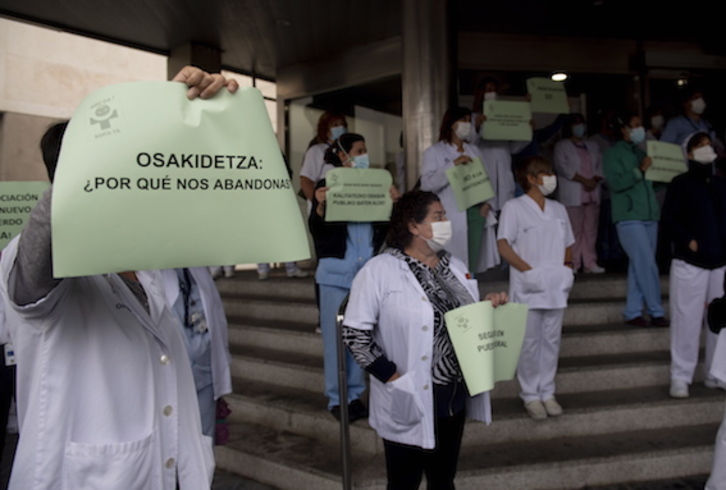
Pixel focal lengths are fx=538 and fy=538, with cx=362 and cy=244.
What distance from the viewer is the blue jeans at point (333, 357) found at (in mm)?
3580

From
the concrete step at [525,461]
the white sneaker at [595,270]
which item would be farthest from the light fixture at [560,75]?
the concrete step at [525,461]

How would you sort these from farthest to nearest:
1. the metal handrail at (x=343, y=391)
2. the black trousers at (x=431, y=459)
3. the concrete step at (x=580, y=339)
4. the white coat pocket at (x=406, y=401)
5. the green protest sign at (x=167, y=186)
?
the concrete step at (x=580, y=339) < the metal handrail at (x=343, y=391) < the black trousers at (x=431, y=459) < the white coat pocket at (x=406, y=401) < the green protest sign at (x=167, y=186)

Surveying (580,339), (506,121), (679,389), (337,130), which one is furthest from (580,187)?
(337,130)

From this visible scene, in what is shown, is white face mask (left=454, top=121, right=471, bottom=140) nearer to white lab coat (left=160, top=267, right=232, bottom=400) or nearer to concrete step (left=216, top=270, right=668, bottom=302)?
concrete step (left=216, top=270, right=668, bottom=302)

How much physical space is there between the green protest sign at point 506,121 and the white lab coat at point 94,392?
3713 mm

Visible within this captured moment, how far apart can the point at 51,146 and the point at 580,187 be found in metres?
5.66

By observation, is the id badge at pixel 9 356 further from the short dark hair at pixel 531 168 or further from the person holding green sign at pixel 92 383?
the short dark hair at pixel 531 168

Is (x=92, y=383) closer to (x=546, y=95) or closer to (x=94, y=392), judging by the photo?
(x=94, y=392)

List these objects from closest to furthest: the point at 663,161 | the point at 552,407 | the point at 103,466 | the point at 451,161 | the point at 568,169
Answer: the point at 103,466 → the point at 552,407 → the point at 451,161 → the point at 663,161 → the point at 568,169

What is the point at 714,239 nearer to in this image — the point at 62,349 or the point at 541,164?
the point at 541,164

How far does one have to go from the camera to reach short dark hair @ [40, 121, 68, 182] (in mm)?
1257

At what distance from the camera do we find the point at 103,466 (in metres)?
1.26

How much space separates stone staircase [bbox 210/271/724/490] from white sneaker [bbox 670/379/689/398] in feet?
A: 0.21

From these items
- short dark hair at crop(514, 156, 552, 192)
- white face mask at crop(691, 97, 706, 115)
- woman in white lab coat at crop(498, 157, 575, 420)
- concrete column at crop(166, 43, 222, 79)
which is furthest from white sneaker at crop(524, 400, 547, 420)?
concrete column at crop(166, 43, 222, 79)
